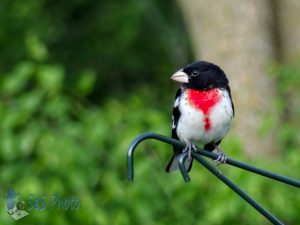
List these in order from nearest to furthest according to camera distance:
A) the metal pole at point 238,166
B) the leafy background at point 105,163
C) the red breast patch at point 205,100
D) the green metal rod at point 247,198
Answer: the metal pole at point 238,166 → the green metal rod at point 247,198 → the red breast patch at point 205,100 → the leafy background at point 105,163

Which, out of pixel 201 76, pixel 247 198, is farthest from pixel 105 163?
pixel 247 198

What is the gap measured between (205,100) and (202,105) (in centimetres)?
3

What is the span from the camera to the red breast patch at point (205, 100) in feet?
14.3

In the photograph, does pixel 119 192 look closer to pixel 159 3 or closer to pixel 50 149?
pixel 50 149

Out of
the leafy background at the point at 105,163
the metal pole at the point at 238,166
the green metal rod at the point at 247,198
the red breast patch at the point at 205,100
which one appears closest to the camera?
the metal pole at the point at 238,166

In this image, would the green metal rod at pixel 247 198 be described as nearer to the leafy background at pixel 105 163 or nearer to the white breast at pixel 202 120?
the white breast at pixel 202 120

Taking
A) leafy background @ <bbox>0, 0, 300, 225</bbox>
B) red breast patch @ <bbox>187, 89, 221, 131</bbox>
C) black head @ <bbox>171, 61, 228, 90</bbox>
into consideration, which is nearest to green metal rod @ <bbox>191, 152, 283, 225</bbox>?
red breast patch @ <bbox>187, 89, 221, 131</bbox>

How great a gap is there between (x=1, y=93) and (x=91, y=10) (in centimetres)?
481

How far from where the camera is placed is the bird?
4367 millimetres

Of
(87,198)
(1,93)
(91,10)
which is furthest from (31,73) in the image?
(91,10)

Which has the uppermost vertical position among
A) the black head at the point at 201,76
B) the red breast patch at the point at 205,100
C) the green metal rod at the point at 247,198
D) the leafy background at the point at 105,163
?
the black head at the point at 201,76

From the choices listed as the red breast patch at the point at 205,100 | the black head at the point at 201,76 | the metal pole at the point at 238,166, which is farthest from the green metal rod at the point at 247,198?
the black head at the point at 201,76

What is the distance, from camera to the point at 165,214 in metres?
6.27

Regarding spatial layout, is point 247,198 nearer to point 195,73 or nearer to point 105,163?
point 195,73
